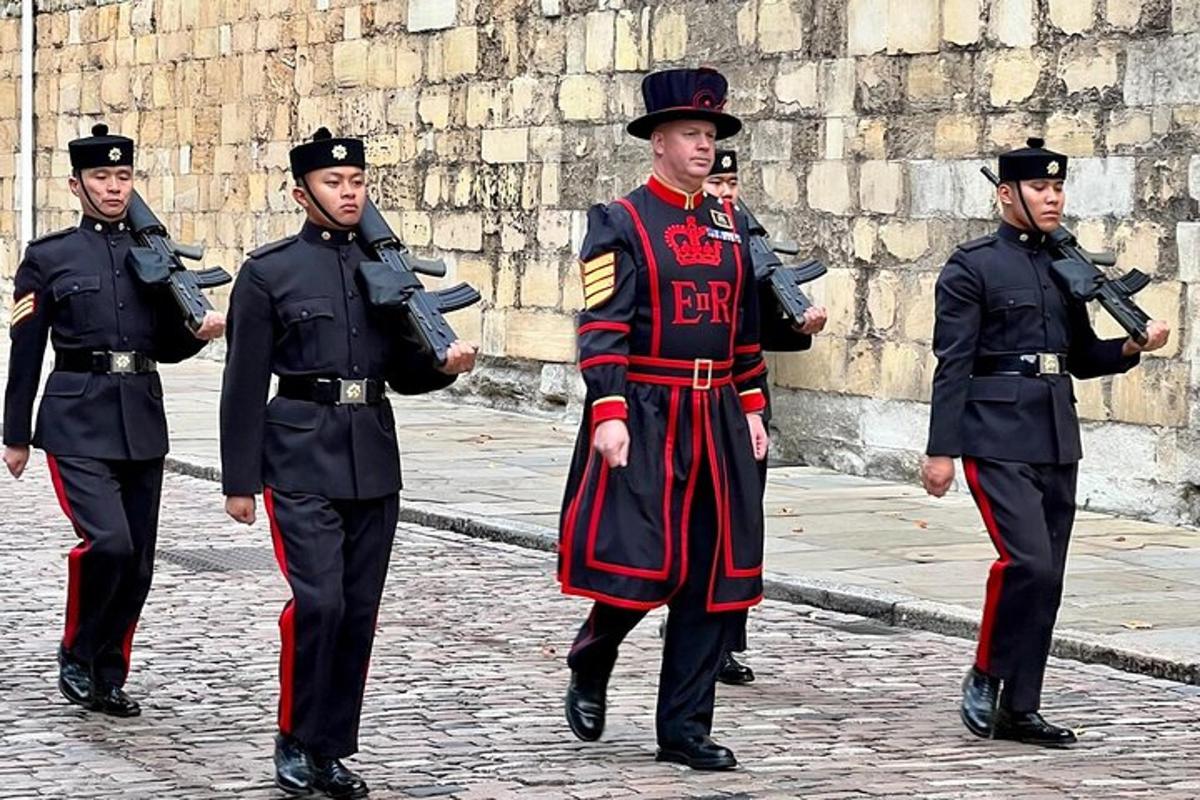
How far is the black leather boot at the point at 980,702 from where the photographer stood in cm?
823

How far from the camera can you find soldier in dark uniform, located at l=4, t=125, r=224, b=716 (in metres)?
8.54

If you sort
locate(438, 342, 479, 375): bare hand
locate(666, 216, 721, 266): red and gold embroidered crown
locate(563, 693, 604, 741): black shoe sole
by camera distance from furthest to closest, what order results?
locate(563, 693, 604, 741): black shoe sole < locate(666, 216, 721, 266): red and gold embroidered crown < locate(438, 342, 479, 375): bare hand

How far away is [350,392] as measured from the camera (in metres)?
7.44

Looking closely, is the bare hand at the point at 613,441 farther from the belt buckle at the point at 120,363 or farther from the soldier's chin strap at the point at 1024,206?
the belt buckle at the point at 120,363

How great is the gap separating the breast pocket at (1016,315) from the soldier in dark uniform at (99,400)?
2.49m

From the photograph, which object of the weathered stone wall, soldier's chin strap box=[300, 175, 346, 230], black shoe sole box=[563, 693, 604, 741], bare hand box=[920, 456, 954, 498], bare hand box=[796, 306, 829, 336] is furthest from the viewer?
the weathered stone wall

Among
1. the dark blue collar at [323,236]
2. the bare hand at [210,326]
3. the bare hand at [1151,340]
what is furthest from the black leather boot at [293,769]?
the bare hand at [1151,340]

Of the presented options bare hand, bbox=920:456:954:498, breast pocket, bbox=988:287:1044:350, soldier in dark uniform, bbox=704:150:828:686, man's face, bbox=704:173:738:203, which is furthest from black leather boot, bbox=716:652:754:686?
man's face, bbox=704:173:738:203

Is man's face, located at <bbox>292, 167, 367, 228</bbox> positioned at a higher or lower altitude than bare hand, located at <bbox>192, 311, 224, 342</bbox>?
higher

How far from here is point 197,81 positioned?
24.0 m

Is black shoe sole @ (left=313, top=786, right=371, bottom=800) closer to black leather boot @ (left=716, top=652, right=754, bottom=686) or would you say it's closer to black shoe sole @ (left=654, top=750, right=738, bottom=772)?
black shoe sole @ (left=654, top=750, right=738, bottom=772)

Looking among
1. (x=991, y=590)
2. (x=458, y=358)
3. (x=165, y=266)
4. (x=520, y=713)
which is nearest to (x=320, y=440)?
(x=458, y=358)

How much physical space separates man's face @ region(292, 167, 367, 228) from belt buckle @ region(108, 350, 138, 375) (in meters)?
1.57

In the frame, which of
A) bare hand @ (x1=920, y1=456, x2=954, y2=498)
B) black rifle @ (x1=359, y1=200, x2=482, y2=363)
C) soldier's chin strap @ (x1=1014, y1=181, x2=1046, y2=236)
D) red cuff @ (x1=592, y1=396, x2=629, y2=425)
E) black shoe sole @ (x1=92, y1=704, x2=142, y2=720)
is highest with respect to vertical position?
soldier's chin strap @ (x1=1014, y1=181, x2=1046, y2=236)
